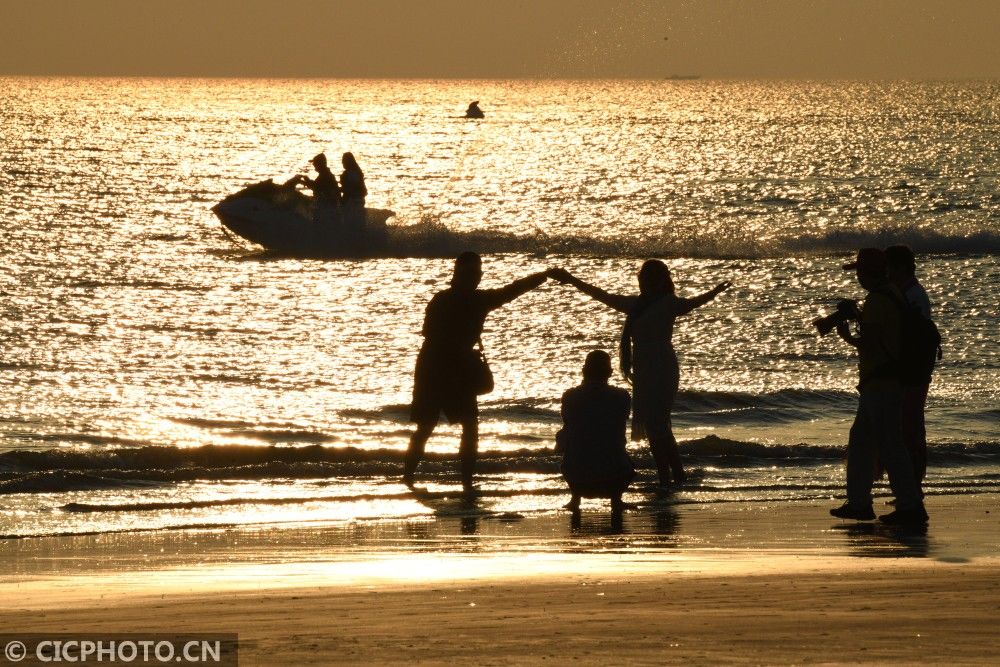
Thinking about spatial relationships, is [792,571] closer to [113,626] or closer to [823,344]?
[113,626]

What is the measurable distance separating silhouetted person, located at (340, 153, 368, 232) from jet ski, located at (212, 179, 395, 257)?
0.07m

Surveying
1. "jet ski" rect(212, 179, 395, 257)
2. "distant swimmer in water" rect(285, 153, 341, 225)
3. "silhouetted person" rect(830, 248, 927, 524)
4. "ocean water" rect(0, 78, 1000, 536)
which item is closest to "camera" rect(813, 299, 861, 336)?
"silhouetted person" rect(830, 248, 927, 524)

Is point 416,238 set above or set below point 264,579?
above

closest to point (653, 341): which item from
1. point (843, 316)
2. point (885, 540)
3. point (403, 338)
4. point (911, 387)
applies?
point (911, 387)

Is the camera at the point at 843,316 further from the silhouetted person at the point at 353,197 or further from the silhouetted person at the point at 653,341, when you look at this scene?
the silhouetted person at the point at 353,197

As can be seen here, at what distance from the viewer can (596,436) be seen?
923 cm

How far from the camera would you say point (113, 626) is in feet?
19.4

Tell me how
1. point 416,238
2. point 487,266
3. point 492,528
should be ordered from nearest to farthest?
point 492,528, point 487,266, point 416,238

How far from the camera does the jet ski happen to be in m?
35.8

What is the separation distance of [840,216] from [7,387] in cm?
4329

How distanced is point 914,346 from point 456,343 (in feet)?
10.6

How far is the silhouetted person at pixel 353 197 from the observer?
32.1m

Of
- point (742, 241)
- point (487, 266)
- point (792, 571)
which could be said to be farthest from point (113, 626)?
point (742, 241)

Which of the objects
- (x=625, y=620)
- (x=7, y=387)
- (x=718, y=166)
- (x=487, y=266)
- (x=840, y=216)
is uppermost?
(x=718, y=166)
